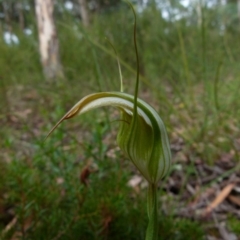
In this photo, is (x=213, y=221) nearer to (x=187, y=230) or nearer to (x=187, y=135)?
(x=187, y=230)

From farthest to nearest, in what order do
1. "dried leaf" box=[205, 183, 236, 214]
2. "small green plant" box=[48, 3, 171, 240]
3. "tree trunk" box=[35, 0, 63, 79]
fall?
"tree trunk" box=[35, 0, 63, 79] < "dried leaf" box=[205, 183, 236, 214] < "small green plant" box=[48, 3, 171, 240]

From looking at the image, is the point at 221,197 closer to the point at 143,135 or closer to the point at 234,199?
the point at 234,199

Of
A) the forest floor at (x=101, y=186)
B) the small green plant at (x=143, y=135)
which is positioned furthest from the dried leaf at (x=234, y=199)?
the small green plant at (x=143, y=135)

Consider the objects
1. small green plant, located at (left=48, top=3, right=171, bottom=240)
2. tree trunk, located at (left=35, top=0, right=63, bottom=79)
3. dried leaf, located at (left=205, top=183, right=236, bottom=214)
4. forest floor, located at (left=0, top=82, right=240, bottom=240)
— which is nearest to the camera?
small green plant, located at (left=48, top=3, right=171, bottom=240)

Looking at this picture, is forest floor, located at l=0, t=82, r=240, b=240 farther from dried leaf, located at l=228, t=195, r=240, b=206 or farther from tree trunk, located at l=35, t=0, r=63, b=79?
Answer: tree trunk, located at l=35, t=0, r=63, b=79

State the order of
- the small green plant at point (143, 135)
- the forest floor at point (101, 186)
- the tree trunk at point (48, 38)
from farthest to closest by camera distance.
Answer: the tree trunk at point (48, 38) → the forest floor at point (101, 186) → the small green plant at point (143, 135)

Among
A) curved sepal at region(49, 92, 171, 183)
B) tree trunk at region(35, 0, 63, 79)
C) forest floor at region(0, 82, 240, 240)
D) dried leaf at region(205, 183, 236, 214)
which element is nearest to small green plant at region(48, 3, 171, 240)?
curved sepal at region(49, 92, 171, 183)

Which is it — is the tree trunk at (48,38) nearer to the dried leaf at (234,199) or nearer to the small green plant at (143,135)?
the dried leaf at (234,199)
